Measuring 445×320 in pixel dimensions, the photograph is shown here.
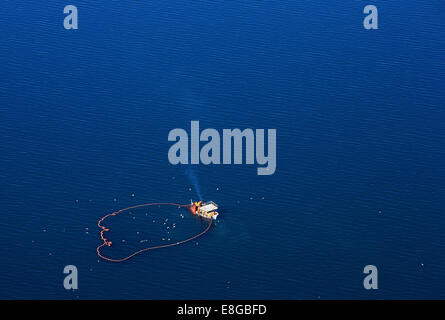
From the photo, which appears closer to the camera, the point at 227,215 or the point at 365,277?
the point at 365,277

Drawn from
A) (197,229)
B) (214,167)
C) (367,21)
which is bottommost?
(197,229)

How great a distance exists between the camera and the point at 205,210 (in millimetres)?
74688

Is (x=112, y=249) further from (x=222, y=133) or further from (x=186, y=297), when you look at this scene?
(x=222, y=133)

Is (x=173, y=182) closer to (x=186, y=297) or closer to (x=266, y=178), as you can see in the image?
(x=266, y=178)

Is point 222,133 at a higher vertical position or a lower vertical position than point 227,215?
higher

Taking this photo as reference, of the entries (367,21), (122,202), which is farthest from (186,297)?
(367,21)

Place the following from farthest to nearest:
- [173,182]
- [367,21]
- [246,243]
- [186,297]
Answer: [367,21]
[173,182]
[246,243]
[186,297]

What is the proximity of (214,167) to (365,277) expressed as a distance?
15.5 metres

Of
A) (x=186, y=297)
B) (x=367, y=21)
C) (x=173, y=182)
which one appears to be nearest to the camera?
(x=186, y=297)

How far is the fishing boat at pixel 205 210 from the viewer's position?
74688 millimetres

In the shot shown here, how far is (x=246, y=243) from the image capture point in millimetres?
72938

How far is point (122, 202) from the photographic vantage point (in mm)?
76062

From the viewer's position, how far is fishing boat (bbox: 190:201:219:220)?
74688 millimetres

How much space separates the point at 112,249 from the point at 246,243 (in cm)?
920
